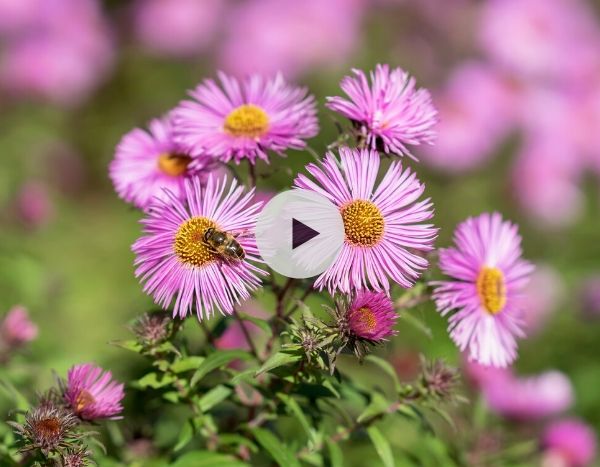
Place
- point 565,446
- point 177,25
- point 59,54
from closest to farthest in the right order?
1. point 565,446
2. point 59,54
3. point 177,25

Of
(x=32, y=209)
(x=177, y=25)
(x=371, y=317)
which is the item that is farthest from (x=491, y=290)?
(x=177, y=25)

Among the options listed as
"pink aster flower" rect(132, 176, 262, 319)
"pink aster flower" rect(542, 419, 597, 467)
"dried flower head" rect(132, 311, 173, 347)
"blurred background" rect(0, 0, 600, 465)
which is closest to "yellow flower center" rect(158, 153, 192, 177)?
"pink aster flower" rect(132, 176, 262, 319)

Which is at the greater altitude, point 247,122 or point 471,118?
point 471,118

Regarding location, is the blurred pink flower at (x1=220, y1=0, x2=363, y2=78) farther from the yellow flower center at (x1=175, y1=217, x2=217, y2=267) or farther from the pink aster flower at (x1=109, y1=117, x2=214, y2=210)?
the yellow flower center at (x1=175, y1=217, x2=217, y2=267)

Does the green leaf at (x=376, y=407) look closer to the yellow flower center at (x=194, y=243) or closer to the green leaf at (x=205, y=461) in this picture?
the green leaf at (x=205, y=461)

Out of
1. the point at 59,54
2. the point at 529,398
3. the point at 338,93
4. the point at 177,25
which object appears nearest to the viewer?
the point at 529,398

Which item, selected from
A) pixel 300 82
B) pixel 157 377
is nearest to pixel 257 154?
pixel 157 377

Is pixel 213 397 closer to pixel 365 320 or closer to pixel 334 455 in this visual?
pixel 334 455
